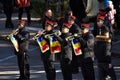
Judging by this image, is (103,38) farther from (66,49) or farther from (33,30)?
(33,30)

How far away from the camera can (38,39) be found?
11.8 meters

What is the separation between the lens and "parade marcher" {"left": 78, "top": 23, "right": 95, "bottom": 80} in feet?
36.5

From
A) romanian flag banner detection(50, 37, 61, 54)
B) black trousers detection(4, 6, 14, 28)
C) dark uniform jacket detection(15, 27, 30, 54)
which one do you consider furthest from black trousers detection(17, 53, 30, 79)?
black trousers detection(4, 6, 14, 28)

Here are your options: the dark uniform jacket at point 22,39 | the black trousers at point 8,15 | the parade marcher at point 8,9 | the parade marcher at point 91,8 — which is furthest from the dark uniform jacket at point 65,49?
the black trousers at point 8,15

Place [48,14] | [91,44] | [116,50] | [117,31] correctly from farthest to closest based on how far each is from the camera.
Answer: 1. [117,31]
2. [116,50]
3. [48,14]
4. [91,44]

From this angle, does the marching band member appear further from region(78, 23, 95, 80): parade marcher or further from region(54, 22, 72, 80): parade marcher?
region(78, 23, 95, 80): parade marcher

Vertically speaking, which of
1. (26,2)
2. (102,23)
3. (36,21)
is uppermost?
(102,23)

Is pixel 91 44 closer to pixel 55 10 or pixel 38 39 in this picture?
pixel 38 39

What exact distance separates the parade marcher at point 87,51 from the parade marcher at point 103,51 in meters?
0.23

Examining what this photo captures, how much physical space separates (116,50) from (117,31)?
9.27ft

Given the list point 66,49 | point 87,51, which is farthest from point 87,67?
point 66,49

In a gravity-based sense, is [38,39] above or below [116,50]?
above

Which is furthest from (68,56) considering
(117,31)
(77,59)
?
(117,31)

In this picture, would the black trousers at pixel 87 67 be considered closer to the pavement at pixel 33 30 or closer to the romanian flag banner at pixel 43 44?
the romanian flag banner at pixel 43 44
